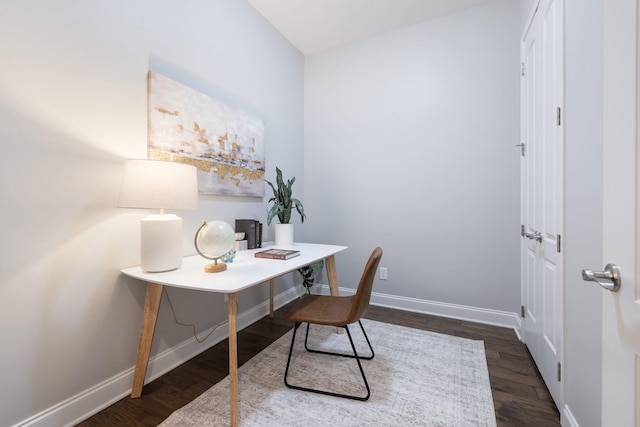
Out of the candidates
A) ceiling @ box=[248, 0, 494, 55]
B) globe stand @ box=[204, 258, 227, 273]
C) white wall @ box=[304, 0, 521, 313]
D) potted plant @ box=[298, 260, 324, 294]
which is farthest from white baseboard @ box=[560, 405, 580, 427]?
ceiling @ box=[248, 0, 494, 55]

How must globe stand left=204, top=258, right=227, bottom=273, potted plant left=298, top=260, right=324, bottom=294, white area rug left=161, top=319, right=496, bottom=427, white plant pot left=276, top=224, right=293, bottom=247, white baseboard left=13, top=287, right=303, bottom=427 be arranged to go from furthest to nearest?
potted plant left=298, top=260, right=324, bottom=294 < white plant pot left=276, top=224, right=293, bottom=247 < globe stand left=204, top=258, right=227, bottom=273 < white area rug left=161, top=319, right=496, bottom=427 < white baseboard left=13, top=287, right=303, bottom=427

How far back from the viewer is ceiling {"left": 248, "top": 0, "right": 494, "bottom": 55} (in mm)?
2350

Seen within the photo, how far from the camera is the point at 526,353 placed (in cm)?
192

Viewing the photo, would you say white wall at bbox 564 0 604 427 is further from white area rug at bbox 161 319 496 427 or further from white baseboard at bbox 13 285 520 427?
white baseboard at bbox 13 285 520 427

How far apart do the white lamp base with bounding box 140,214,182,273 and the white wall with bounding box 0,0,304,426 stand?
0.22 metres

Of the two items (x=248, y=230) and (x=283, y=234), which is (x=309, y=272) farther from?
(x=248, y=230)

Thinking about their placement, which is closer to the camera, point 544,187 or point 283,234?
point 544,187

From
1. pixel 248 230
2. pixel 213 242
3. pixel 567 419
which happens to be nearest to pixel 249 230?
pixel 248 230

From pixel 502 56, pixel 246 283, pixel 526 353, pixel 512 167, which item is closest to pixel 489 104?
pixel 502 56

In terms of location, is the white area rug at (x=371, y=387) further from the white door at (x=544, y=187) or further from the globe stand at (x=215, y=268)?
the globe stand at (x=215, y=268)

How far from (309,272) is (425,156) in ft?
5.25

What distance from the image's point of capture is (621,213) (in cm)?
61

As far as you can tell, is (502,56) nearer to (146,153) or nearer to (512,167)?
(512,167)

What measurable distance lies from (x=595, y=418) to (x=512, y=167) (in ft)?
5.83
